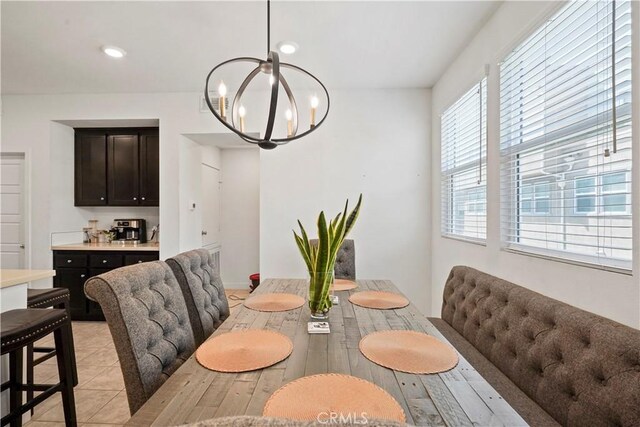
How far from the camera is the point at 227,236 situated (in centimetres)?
495

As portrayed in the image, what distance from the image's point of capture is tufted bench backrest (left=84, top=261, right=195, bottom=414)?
1011 mm

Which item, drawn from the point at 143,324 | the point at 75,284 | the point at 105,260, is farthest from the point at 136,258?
the point at 143,324

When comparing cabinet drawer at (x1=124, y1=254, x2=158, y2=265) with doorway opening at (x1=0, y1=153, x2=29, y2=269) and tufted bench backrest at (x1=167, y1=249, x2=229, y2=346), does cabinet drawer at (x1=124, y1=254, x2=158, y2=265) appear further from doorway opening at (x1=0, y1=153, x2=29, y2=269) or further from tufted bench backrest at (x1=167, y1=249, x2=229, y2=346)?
tufted bench backrest at (x1=167, y1=249, x2=229, y2=346)

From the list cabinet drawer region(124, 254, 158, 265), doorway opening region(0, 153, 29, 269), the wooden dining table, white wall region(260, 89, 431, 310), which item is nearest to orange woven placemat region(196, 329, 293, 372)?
the wooden dining table

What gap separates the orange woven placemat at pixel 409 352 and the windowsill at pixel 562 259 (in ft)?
2.43

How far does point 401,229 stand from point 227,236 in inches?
116

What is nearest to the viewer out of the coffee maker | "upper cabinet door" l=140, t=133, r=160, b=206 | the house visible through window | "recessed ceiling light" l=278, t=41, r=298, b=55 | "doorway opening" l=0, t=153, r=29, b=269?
the house visible through window

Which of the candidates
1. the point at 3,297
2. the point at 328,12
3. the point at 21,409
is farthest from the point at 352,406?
the point at 328,12

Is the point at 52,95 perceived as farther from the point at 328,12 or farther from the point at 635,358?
the point at 635,358

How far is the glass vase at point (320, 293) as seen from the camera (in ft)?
4.55

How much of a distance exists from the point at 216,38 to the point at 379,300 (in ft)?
7.73

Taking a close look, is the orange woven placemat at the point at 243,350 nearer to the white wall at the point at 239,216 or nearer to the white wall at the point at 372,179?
the white wall at the point at 372,179

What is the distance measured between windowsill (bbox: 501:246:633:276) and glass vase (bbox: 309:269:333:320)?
113 cm

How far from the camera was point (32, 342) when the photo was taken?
1517 mm
